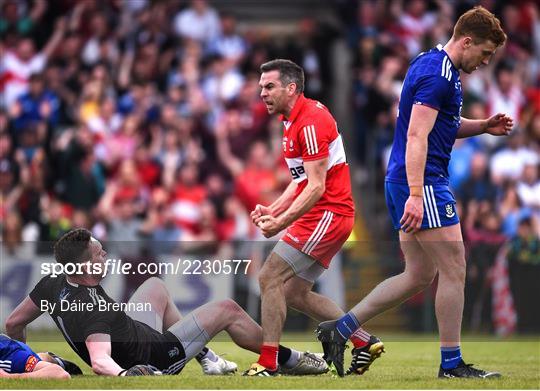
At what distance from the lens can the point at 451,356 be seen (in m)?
9.66

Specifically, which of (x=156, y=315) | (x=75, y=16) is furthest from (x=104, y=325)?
(x=75, y=16)

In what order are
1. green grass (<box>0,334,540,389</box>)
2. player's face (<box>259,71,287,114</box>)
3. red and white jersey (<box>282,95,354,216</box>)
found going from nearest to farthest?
green grass (<box>0,334,540,389</box>), red and white jersey (<box>282,95,354,216</box>), player's face (<box>259,71,287,114</box>)

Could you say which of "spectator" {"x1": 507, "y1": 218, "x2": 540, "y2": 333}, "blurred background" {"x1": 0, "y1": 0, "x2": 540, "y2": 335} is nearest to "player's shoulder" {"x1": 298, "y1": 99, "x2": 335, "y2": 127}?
"blurred background" {"x1": 0, "y1": 0, "x2": 540, "y2": 335}

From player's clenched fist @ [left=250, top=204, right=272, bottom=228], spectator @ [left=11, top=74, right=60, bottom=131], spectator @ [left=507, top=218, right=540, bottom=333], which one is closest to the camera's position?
player's clenched fist @ [left=250, top=204, right=272, bottom=228]

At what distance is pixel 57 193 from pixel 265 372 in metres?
9.45

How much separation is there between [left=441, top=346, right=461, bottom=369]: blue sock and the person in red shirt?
620mm

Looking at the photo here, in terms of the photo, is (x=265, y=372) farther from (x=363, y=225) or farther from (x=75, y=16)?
(x=75, y=16)

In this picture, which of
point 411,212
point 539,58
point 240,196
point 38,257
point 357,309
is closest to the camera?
point 411,212

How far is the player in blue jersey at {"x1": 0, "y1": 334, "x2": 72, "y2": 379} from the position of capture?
31.2 feet

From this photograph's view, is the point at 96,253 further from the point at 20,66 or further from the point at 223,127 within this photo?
the point at 20,66

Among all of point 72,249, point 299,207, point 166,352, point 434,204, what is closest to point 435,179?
point 434,204

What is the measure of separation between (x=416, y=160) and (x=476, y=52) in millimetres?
915

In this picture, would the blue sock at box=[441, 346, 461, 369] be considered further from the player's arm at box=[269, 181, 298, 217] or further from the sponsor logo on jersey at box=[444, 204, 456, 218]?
the player's arm at box=[269, 181, 298, 217]

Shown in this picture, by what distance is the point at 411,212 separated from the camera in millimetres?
9477
